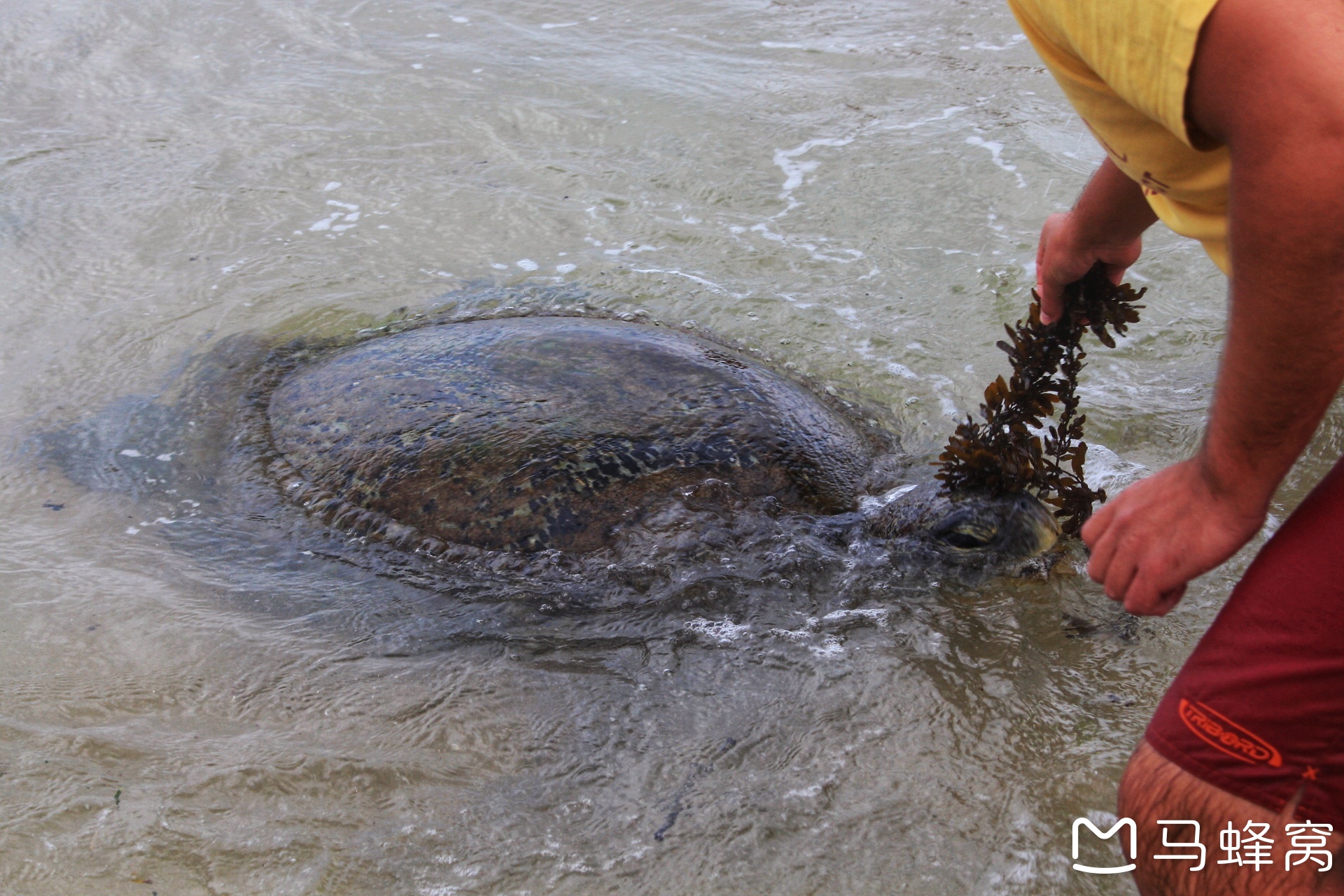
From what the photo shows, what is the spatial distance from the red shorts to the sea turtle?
1.44m

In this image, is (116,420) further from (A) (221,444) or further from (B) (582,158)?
(B) (582,158)

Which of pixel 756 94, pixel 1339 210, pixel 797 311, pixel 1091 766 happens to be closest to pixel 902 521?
pixel 1091 766

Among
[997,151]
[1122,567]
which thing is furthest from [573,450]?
[997,151]

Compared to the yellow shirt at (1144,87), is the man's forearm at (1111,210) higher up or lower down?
lower down

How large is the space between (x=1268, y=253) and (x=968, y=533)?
1828mm

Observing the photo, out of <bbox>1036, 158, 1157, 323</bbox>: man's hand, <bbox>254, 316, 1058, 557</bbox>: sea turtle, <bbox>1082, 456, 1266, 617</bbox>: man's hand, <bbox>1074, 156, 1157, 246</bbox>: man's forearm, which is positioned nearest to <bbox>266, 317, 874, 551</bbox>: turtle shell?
<bbox>254, 316, 1058, 557</bbox>: sea turtle

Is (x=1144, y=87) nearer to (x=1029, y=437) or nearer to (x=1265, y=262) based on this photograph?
(x=1265, y=262)

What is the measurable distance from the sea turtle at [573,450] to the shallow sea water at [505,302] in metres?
0.22

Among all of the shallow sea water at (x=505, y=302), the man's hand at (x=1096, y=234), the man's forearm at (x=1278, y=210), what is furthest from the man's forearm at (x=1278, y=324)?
the shallow sea water at (x=505, y=302)

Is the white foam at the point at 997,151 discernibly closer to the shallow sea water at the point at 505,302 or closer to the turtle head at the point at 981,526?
the shallow sea water at the point at 505,302

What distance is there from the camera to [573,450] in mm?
3160

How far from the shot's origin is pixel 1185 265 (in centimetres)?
480

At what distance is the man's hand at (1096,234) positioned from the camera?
2025 mm

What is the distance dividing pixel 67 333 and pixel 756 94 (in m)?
4.13
